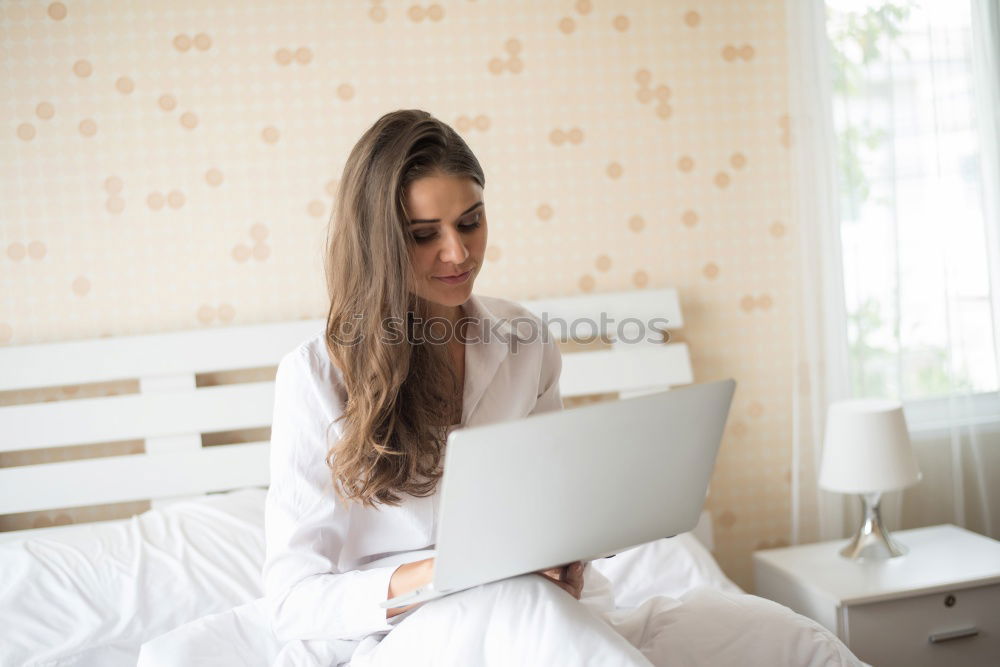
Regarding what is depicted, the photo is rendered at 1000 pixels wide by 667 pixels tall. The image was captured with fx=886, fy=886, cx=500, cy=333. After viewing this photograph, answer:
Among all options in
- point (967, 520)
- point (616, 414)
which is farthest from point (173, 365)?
point (967, 520)

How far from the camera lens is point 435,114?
2312mm

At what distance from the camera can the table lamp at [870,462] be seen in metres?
2.03

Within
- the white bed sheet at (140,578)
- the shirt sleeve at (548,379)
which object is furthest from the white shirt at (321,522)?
the white bed sheet at (140,578)

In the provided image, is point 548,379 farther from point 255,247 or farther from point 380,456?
point 255,247

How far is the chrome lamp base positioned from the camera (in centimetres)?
208

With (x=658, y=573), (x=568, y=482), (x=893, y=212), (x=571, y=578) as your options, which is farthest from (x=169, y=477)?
(x=893, y=212)

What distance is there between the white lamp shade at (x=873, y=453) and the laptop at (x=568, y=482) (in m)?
1.12

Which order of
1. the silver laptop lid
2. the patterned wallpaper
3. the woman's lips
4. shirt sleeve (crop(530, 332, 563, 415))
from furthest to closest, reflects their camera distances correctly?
1. the patterned wallpaper
2. shirt sleeve (crop(530, 332, 563, 415))
3. the woman's lips
4. the silver laptop lid

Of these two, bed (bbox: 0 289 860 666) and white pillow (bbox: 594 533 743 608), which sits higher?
bed (bbox: 0 289 860 666)

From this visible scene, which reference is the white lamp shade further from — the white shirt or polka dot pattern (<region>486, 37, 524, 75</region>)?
polka dot pattern (<region>486, 37, 524, 75</region>)

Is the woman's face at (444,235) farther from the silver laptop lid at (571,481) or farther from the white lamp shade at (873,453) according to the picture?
the white lamp shade at (873,453)

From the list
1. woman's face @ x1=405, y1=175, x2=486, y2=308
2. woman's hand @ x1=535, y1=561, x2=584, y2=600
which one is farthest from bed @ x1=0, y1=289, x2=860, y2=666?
woman's face @ x1=405, y1=175, x2=486, y2=308

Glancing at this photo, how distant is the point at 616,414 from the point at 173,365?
5.03 ft

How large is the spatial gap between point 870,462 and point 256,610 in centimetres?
139
